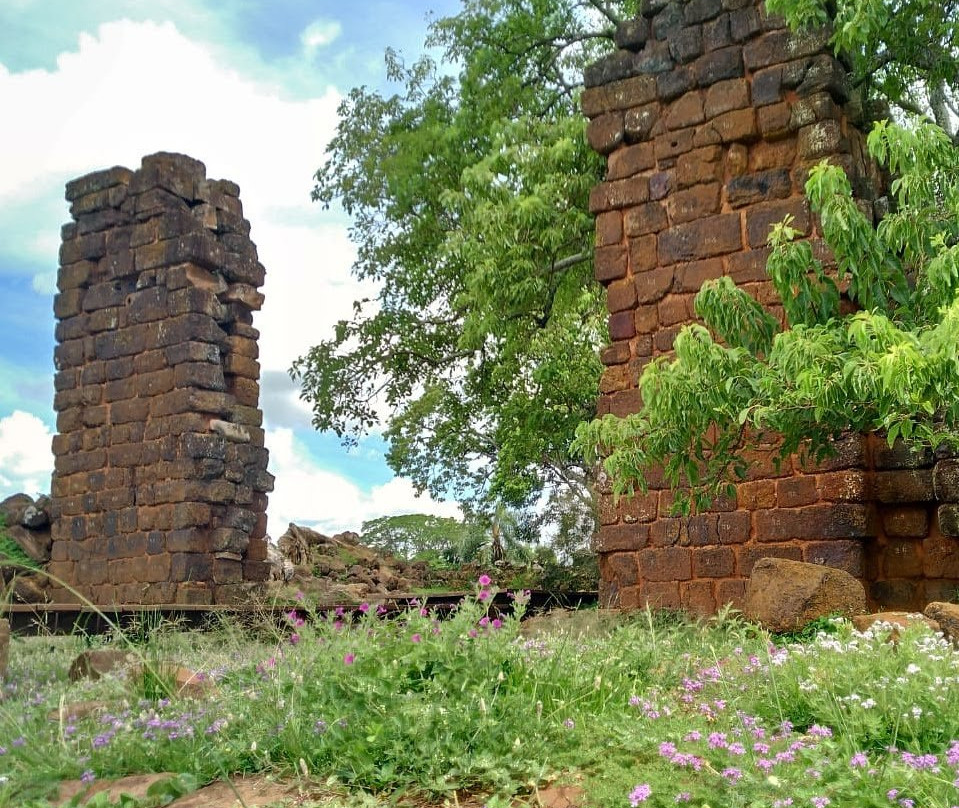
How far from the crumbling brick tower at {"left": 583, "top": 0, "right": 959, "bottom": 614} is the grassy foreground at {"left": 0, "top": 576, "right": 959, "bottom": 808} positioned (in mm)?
3330

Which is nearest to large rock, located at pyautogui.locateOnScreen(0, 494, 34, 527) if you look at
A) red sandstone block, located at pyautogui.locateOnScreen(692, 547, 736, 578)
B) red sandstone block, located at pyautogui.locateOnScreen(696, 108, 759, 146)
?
red sandstone block, located at pyautogui.locateOnScreen(692, 547, 736, 578)

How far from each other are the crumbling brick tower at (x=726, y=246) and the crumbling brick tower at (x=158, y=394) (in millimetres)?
5608

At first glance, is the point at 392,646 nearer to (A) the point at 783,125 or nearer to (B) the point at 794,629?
(B) the point at 794,629

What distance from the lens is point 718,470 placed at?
8492 mm

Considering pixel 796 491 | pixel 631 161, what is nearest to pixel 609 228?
pixel 631 161

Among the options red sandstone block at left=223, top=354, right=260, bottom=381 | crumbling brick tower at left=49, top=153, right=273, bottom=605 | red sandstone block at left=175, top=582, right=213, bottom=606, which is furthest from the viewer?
red sandstone block at left=223, top=354, right=260, bottom=381

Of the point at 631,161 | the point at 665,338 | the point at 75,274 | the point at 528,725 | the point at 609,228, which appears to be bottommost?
the point at 528,725

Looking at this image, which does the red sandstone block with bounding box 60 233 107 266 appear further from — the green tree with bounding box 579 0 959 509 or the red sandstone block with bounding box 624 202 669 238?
the green tree with bounding box 579 0 959 509

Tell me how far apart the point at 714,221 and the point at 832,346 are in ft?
8.26

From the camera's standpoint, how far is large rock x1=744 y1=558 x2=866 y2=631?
7391mm

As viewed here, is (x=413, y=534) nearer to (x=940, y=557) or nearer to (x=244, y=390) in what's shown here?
(x=244, y=390)

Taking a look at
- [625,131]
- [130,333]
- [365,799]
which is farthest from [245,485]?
[365,799]

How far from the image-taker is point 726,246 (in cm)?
886

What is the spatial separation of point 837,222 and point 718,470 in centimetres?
230
